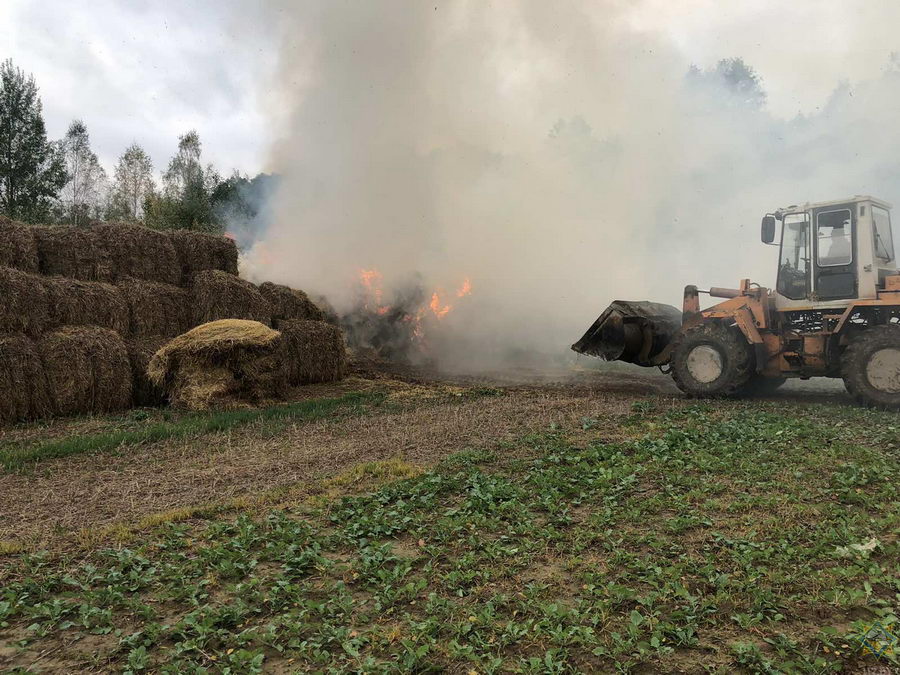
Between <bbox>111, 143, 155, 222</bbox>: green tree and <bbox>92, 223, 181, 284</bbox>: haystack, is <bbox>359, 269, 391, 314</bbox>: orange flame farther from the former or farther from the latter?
<bbox>111, 143, 155, 222</bbox>: green tree

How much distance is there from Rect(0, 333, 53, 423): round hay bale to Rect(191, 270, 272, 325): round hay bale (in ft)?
12.6

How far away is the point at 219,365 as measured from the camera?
501 inches

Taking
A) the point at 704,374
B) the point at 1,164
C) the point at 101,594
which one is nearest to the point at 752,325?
the point at 704,374

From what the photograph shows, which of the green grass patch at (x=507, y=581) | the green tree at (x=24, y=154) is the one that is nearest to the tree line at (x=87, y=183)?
the green tree at (x=24, y=154)

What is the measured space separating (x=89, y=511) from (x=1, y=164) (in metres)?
33.0

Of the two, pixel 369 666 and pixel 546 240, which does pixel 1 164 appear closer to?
pixel 546 240

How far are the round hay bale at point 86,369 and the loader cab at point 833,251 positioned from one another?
1354cm

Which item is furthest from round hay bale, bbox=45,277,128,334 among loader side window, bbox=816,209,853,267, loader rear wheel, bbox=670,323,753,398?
loader side window, bbox=816,209,853,267

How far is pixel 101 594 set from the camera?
4.34m

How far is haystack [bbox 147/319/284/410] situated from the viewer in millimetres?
12141

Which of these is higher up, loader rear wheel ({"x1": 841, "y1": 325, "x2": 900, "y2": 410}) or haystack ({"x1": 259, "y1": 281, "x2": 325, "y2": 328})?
haystack ({"x1": 259, "y1": 281, "x2": 325, "y2": 328})

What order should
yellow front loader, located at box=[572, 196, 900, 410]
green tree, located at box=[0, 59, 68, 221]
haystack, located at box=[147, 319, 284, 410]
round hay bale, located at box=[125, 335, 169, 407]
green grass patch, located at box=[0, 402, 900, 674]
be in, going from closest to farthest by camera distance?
green grass patch, located at box=[0, 402, 900, 674] → yellow front loader, located at box=[572, 196, 900, 410] → haystack, located at box=[147, 319, 284, 410] → round hay bale, located at box=[125, 335, 169, 407] → green tree, located at box=[0, 59, 68, 221]

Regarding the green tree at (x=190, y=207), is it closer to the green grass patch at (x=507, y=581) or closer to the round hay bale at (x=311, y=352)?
the round hay bale at (x=311, y=352)

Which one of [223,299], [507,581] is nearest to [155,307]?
[223,299]
